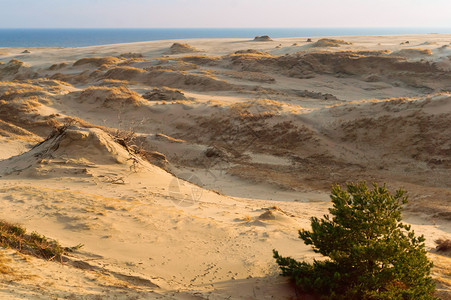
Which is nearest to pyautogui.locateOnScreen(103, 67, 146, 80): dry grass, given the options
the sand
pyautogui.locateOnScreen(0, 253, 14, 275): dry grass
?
the sand

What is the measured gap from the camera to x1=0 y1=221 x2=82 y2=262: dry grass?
19.9 ft

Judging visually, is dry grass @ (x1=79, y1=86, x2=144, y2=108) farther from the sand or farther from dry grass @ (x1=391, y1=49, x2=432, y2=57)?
dry grass @ (x1=391, y1=49, x2=432, y2=57)

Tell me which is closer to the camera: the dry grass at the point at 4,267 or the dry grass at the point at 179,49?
the dry grass at the point at 4,267

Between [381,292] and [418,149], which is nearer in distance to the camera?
[381,292]

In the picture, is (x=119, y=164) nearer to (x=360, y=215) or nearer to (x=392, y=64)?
(x=360, y=215)

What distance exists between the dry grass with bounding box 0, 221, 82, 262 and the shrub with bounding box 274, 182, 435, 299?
3.21 metres

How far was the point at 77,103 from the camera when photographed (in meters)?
24.2

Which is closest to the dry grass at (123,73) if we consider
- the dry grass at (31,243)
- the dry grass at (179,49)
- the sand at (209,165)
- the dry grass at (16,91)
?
the sand at (209,165)

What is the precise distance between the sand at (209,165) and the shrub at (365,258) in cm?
53

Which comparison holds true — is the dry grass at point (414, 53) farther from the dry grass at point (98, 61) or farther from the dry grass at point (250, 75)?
the dry grass at point (98, 61)

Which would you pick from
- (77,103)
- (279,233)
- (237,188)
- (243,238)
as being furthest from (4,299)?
(77,103)

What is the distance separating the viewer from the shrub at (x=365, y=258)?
547 centimetres

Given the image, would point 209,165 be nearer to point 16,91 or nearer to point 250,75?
point 16,91

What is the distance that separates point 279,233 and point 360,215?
2.45 metres
